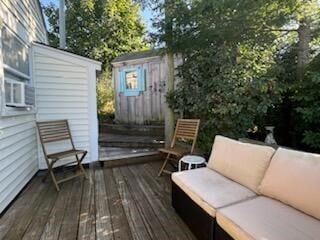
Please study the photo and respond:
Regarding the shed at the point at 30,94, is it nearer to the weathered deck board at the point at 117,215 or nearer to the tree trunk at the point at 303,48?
the weathered deck board at the point at 117,215

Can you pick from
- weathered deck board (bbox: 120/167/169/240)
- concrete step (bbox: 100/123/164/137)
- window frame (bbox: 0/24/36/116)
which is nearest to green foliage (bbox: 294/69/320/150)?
weathered deck board (bbox: 120/167/169/240)

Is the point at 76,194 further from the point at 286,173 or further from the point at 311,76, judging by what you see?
the point at 311,76

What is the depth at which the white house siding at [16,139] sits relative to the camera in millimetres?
2980

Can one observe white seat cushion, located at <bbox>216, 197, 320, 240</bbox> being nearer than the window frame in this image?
Yes

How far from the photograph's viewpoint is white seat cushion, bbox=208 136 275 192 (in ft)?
7.56

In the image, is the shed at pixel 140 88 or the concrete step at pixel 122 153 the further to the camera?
the shed at pixel 140 88

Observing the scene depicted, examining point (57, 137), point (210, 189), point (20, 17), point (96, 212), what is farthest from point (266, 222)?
point (20, 17)

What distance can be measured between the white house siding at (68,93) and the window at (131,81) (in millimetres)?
2919

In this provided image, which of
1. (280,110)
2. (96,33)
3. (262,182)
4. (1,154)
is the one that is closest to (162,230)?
(262,182)

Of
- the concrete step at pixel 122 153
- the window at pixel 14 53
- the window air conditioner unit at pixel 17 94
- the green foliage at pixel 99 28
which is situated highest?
the green foliage at pixel 99 28

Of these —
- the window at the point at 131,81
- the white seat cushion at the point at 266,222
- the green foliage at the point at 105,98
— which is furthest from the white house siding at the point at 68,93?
the green foliage at the point at 105,98

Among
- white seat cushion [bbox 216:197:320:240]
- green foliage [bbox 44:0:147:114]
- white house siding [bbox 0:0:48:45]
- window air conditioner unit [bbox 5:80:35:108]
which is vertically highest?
green foliage [bbox 44:0:147:114]

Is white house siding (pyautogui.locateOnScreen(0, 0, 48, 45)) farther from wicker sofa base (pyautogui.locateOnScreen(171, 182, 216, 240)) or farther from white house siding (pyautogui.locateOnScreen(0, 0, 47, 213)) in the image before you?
wicker sofa base (pyautogui.locateOnScreen(171, 182, 216, 240))

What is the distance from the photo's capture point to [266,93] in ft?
14.6
